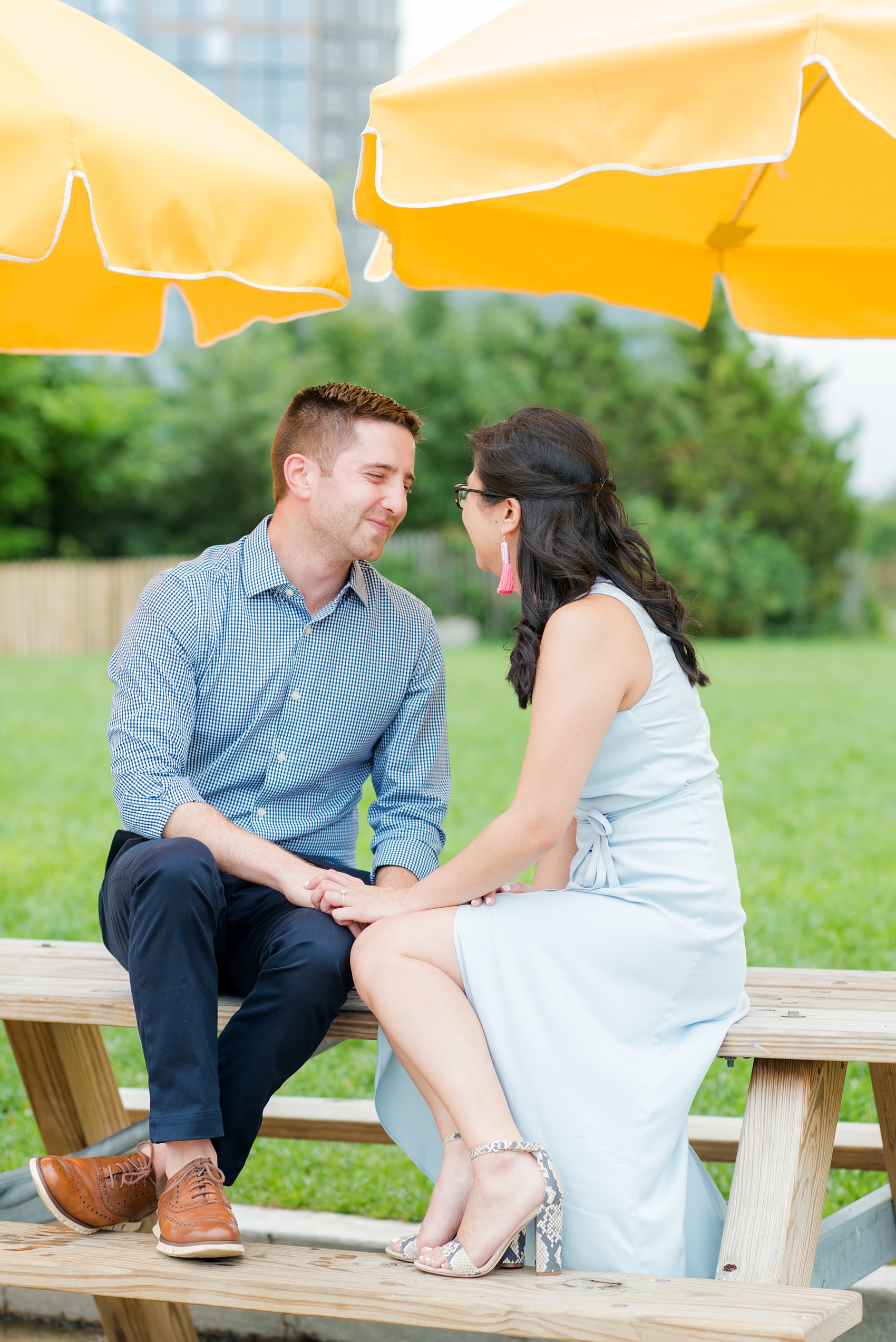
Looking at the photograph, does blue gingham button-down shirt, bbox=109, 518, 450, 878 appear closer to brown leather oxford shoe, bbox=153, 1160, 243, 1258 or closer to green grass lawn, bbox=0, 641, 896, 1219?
brown leather oxford shoe, bbox=153, 1160, 243, 1258

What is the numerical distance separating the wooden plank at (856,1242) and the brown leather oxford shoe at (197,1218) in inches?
43.6

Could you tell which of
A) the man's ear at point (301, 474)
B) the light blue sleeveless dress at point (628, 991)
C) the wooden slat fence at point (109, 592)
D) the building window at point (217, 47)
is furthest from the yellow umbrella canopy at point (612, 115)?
the building window at point (217, 47)

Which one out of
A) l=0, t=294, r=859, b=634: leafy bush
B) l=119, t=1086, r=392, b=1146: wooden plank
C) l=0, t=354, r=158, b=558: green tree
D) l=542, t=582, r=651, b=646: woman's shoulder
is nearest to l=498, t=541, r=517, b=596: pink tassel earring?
l=542, t=582, r=651, b=646: woman's shoulder

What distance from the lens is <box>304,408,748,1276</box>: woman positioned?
2.07 m

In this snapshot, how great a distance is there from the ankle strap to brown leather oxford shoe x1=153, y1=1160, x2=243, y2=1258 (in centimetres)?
39

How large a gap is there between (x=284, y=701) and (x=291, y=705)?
0.06 ft

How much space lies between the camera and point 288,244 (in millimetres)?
2252

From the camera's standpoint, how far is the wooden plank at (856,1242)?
2436 mm

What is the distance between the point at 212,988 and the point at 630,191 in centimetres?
206

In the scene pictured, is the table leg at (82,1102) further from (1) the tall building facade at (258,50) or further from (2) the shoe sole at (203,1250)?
(1) the tall building facade at (258,50)

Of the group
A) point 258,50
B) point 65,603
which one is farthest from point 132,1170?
point 258,50

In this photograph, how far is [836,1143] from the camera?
2.98 meters

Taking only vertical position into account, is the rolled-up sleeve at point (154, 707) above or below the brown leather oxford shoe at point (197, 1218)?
above

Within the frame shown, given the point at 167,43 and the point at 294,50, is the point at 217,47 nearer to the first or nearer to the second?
the point at 167,43
